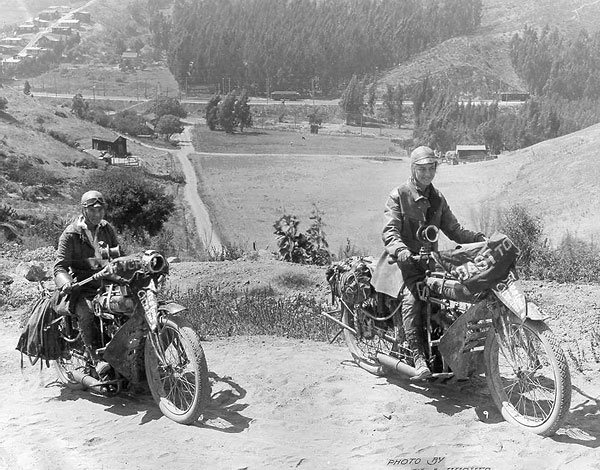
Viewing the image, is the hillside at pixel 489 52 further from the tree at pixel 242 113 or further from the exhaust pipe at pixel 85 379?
the exhaust pipe at pixel 85 379

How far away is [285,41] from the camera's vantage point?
1969 inches

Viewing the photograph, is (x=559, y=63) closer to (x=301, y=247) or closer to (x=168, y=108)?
(x=168, y=108)

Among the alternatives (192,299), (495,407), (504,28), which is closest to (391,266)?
(495,407)

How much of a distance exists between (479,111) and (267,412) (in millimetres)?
47269

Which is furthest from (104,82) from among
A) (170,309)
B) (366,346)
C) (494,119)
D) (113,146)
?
(170,309)

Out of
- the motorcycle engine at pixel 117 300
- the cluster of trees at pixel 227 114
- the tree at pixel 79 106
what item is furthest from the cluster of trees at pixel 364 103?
the motorcycle engine at pixel 117 300

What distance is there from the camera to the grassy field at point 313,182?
97.2 feet

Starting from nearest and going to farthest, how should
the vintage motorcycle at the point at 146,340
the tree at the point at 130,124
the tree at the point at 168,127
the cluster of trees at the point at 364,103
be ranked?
the vintage motorcycle at the point at 146,340 → the tree at the point at 168,127 → the tree at the point at 130,124 → the cluster of trees at the point at 364,103

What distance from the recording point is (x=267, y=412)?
19.7 feet

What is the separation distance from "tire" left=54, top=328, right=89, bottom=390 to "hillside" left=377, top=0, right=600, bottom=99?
1772 inches

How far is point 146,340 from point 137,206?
77.7ft

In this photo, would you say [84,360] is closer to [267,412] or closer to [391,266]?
[267,412]

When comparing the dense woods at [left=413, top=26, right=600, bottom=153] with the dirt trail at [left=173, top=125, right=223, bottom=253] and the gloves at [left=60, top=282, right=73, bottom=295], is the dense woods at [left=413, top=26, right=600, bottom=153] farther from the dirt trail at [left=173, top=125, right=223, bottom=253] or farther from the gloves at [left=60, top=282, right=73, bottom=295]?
the gloves at [left=60, top=282, right=73, bottom=295]

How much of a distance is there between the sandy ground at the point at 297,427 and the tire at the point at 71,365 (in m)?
0.10
